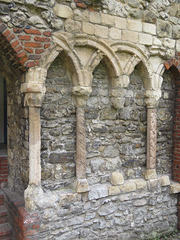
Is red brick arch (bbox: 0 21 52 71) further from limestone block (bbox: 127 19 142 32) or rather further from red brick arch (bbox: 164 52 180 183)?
red brick arch (bbox: 164 52 180 183)

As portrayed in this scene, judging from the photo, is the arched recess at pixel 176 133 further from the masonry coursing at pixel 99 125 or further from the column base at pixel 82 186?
the column base at pixel 82 186

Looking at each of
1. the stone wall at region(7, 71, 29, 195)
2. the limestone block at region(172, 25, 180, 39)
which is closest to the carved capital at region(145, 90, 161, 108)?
the limestone block at region(172, 25, 180, 39)

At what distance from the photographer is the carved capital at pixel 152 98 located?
4.27m

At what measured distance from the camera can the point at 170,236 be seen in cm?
456

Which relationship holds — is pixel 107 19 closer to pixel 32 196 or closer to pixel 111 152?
pixel 111 152

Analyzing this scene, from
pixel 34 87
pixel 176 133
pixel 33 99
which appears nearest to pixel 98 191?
pixel 33 99

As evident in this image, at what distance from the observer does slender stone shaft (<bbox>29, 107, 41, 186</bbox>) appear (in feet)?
11.0

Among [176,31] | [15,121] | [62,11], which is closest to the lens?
[62,11]

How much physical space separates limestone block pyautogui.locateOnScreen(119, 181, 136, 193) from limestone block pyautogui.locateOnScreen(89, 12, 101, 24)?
2720mm

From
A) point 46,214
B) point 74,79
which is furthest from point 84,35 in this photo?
point 46,214

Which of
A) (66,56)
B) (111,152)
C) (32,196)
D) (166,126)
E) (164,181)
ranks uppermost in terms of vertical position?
(66,56)

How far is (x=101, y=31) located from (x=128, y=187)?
103 inches

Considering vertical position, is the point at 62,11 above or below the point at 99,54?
above

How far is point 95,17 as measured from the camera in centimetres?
368
